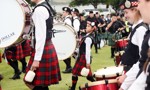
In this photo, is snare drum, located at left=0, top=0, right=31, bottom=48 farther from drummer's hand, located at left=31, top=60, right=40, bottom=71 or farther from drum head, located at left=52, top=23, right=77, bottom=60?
drum head, located at left=52, top=23, right=77, bottom=60

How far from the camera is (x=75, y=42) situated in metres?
8.27

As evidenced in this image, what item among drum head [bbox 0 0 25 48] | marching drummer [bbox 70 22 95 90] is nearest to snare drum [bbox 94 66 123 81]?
drum head [bbox 0 0 25 48]

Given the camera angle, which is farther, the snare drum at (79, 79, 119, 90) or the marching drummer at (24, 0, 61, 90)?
the marching drummer at (24, 0, 61, 90)

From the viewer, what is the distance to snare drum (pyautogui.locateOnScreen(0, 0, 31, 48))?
5214 mm

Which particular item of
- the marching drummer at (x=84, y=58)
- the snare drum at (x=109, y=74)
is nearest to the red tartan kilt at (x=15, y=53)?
the marching drummer at (x=84, y=58)

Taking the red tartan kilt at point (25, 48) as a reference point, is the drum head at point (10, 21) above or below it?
above

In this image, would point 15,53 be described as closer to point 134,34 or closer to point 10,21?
point 10,21

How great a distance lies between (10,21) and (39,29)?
1327 millimetres

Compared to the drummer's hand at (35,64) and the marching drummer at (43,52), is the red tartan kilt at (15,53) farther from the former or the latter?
the drummer's hand at (35,64)

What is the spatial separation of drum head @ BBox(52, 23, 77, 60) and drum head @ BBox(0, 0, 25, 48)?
8.45ft

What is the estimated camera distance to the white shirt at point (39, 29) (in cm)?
439

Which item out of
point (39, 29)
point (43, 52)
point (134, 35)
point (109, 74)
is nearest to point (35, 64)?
point (43, 52)

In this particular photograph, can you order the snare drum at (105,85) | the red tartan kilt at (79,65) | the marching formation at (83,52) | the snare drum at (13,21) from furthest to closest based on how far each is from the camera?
the red tartan kilt at (79,65) < the snare drum at (13,21) < the snare drum at (105,85) < the marching formation at (83,52)

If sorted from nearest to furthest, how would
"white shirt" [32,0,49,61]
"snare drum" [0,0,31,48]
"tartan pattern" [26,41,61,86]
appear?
"white shirt" [32,0,49,61] → "tartan pattern" [26,41,61,86] → "snare drum" [0,0,31,48]
